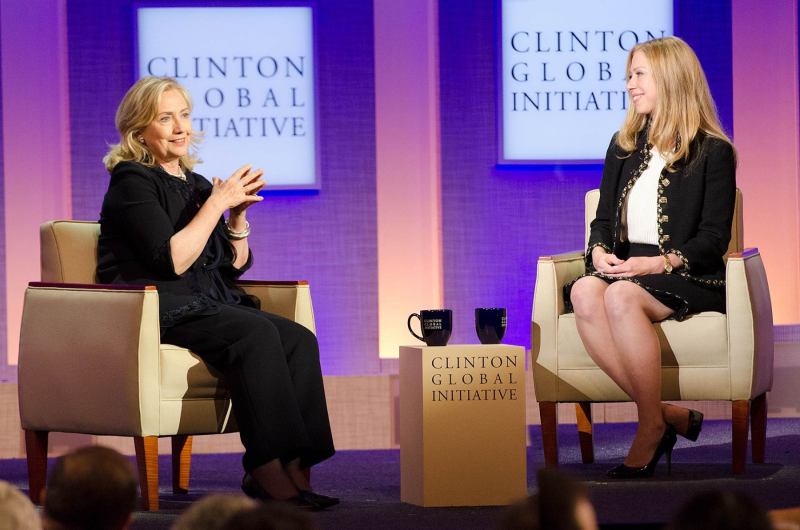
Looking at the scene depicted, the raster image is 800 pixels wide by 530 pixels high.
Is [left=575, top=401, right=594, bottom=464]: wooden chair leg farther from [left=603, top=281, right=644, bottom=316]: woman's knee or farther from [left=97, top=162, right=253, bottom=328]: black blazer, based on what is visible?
[left=97, top=162, right=253, bottom=328]: black blazer

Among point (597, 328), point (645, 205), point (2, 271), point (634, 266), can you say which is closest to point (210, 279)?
point (597, 328)

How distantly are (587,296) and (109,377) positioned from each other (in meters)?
1.42

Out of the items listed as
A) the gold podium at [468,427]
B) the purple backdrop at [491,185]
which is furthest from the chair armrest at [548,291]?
the purple backdrop at [491,185]

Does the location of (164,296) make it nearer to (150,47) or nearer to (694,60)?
(694,60)

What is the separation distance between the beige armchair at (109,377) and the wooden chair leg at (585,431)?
1.19 metres

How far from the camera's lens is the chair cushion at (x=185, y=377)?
327 centimetres

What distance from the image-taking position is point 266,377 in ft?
10.5

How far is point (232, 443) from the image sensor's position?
5.00 meters

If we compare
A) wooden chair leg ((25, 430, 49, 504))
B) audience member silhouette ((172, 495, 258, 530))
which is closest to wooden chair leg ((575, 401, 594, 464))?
wooden chair leg ((25, 430, 49, 504))

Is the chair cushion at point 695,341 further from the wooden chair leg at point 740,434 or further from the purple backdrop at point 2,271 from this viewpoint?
the purple backdrop at point 2,271

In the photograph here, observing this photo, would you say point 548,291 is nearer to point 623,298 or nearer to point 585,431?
point 623,298

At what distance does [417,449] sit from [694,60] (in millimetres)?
1577

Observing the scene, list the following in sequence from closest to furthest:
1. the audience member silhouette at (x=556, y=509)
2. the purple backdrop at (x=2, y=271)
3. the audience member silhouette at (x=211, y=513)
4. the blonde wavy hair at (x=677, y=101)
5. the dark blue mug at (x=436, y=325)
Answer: the audience member silhouette at (x=556, y=509) < the audience member silhouette at (x=211, y=513) < the dark blue mug at (x=436, y=325) < the blonde wavy hair at (x=677, y=101) < the purple backdrop at (x=2, y=271)

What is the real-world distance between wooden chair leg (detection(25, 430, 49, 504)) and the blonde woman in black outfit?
0.49 metres
